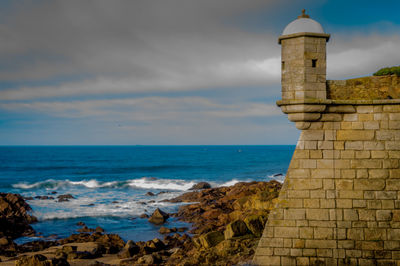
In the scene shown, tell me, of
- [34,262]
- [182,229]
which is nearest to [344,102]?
[34,262]

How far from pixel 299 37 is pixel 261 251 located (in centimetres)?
431

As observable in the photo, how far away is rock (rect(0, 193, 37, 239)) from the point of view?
15.8 meters

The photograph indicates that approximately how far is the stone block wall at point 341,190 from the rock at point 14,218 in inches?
557

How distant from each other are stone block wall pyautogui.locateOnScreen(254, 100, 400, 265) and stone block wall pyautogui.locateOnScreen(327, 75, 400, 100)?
0.24m

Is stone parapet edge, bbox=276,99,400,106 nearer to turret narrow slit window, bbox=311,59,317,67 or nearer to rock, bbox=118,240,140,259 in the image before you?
turret narrow slit window, bbox=311,59,317,67

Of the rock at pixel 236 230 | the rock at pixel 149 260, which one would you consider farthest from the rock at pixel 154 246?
the rock at pixel 236 230

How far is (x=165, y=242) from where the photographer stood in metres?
13.2

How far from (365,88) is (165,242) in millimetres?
10041

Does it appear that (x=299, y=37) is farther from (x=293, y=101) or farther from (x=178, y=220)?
(x=178, y=220)

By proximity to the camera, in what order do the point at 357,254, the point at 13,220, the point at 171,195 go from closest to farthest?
the point at 357,254, the point at 13,220, the point at 171,195

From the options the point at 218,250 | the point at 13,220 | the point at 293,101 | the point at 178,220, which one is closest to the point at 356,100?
the point at 293,101

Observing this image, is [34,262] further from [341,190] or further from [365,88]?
[365,88]

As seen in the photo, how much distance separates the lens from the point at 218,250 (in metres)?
8.73

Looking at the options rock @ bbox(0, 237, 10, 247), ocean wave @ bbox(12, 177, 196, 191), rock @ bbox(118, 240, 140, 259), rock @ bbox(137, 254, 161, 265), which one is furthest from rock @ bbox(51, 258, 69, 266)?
ocean wave @ bbox(12, 177, 196, 191)
